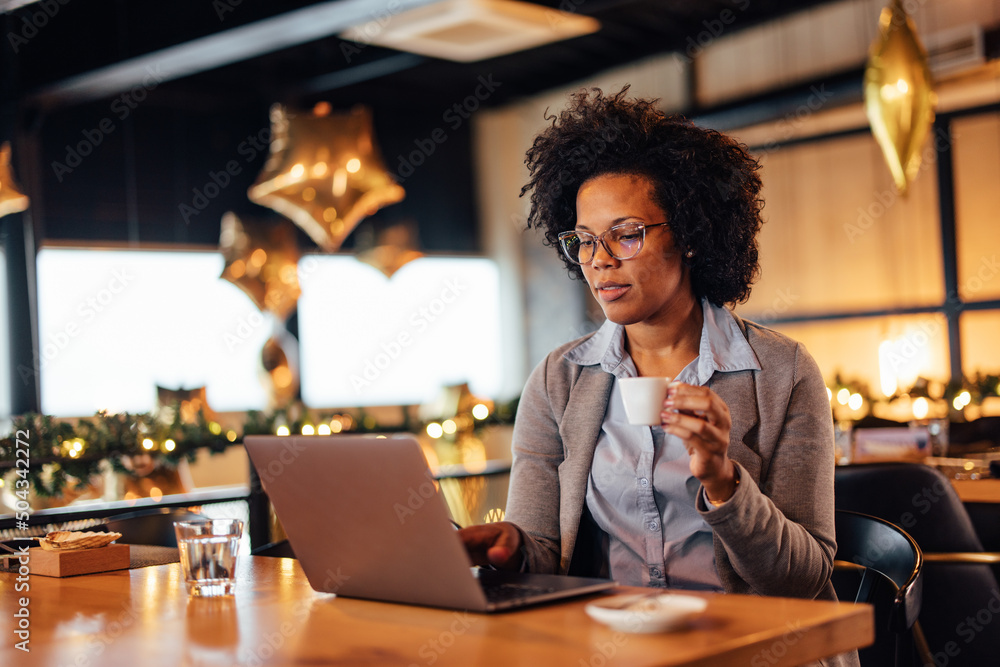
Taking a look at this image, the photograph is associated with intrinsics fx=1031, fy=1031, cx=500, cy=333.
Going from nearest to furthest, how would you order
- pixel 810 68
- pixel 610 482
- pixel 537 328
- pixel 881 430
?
1. pixel 610 482
2. pixel 881 430
3. pixel 810 68
4. pixel 537 328

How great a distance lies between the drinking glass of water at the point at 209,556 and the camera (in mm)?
1490

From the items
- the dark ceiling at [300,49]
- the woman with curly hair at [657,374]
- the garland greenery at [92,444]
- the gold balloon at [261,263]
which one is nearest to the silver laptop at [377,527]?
the woman with curly hair at [657,374]

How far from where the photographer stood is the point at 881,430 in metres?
3.68

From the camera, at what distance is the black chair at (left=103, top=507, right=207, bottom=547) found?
2445mm

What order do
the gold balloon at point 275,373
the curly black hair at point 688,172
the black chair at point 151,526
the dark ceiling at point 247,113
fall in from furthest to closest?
the dark ceiling at point 247,113 < the gold balloon at point 275,373 < the black chair at point 151,526 < the curly black hair at point 688,172

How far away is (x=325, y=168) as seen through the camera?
462cm

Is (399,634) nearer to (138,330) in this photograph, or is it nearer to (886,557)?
(886,557)

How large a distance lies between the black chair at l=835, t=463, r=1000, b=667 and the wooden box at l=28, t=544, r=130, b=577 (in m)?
1.67

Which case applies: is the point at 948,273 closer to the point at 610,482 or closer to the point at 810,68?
the point at 810,68

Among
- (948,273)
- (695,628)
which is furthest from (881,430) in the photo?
(948,273)

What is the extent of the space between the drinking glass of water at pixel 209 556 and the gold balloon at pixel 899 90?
3.29m

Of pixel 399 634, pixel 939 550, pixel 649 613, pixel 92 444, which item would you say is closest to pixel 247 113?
pixel 92 444

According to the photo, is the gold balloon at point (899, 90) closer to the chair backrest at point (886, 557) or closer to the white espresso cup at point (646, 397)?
the chair backrest at point (886, 557)

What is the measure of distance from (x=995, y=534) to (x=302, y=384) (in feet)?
22.7
